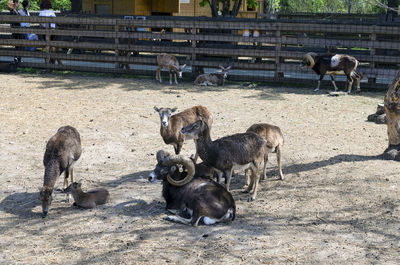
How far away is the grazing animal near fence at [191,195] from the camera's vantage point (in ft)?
20.4

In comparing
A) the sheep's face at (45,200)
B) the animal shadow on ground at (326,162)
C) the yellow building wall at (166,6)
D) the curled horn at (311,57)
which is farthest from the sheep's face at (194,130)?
the yellow building wall at (166,6)

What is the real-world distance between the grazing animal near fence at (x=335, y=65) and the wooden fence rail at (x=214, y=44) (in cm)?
53

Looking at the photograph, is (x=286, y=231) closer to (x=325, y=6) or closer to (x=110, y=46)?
(x=110, y=46)

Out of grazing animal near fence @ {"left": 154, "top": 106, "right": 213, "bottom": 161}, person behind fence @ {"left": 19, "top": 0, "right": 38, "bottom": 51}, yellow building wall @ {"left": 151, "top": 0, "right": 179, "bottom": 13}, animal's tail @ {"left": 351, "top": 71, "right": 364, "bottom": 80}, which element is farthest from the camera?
yellow building wall @ {"left": 151, "top": 0, "right": 179, "bottom": 13}

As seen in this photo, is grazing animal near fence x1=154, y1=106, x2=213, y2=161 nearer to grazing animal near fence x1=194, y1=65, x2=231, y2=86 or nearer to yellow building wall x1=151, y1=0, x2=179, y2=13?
grazing animal near fence x1=194, y1=65, x2=231, y2=86

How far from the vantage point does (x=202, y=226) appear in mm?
6180

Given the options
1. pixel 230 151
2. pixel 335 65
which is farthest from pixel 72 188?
pixel 335 65

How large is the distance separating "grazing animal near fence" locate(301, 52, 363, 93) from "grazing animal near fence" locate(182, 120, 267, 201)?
31.3 ft

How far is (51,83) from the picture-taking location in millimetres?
16906

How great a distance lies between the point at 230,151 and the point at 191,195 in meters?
1.00

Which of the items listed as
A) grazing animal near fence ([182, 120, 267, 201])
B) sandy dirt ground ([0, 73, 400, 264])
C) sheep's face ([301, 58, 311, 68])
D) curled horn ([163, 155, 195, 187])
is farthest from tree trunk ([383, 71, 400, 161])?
sheep's face ([301, 58, 311, 68])

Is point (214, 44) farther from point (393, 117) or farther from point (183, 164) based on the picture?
point (183, 164)

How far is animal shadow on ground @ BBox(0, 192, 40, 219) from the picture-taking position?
6.65 meters

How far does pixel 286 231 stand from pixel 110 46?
14.4 m
